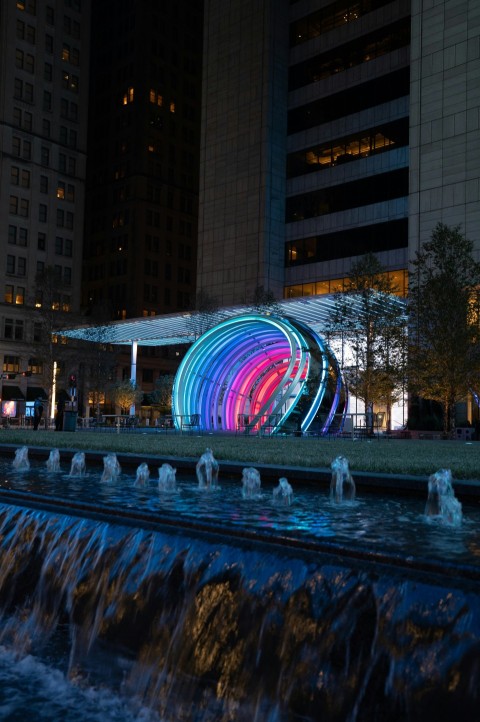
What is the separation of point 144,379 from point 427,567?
9320cm

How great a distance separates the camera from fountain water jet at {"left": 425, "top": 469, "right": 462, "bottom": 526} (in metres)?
7.60

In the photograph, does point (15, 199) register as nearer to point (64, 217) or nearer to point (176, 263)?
point (64, 217)

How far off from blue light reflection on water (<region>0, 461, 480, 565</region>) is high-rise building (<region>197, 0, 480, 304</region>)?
41.6 meters

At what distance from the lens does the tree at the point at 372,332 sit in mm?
33062

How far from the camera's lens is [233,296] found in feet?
201

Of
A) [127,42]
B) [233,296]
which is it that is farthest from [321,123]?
[127,42]

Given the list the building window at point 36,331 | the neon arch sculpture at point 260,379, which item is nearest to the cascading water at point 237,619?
the neon arch sculpture at point 260,379

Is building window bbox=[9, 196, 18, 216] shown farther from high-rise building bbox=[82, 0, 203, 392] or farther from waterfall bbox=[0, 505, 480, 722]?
waterfall bbox=[0, 505, 480, 722]

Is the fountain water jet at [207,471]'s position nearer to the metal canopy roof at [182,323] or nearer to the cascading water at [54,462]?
the cascading water at [54,462]

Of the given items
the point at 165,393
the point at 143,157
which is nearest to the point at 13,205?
the point at 143,157

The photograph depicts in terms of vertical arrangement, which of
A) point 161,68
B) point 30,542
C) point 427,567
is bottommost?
point 30,542

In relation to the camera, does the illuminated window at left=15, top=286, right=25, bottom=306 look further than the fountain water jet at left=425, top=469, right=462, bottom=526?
Yes

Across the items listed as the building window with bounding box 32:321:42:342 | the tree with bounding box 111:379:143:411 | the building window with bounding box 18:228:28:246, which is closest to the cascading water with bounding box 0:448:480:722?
the tree with bounding box 111:379:143:411

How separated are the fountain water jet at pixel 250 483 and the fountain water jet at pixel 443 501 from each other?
254 cm
